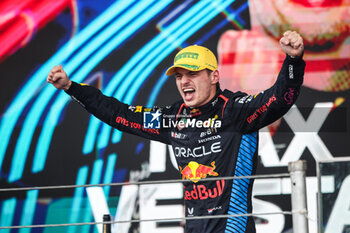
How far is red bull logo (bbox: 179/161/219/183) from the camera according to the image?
1943 millimetres

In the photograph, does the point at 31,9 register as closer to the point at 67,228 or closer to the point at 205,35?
the point at 205,35

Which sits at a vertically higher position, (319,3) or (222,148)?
(319,3)

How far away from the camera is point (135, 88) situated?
302cm

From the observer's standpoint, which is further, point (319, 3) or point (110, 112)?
point (319, 3)

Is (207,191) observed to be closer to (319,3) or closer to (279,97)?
(279,97)

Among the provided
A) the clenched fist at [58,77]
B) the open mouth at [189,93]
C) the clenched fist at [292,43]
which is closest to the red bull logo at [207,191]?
the open mouth at [189,93]

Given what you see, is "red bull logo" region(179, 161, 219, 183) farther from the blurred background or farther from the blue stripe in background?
the blurred background

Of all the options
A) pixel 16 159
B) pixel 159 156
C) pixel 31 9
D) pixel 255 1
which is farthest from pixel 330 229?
pixel 31 9

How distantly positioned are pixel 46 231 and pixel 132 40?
1121 millimetres

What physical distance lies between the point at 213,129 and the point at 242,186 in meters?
0.22

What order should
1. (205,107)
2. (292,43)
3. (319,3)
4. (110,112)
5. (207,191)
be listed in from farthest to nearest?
(319,3), (110,112), (205,107), (207,191), (292,43)

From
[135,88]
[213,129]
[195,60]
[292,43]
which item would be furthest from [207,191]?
[135,88]

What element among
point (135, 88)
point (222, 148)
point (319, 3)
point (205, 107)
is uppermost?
point (319, 3)

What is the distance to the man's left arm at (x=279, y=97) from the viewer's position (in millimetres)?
1663
